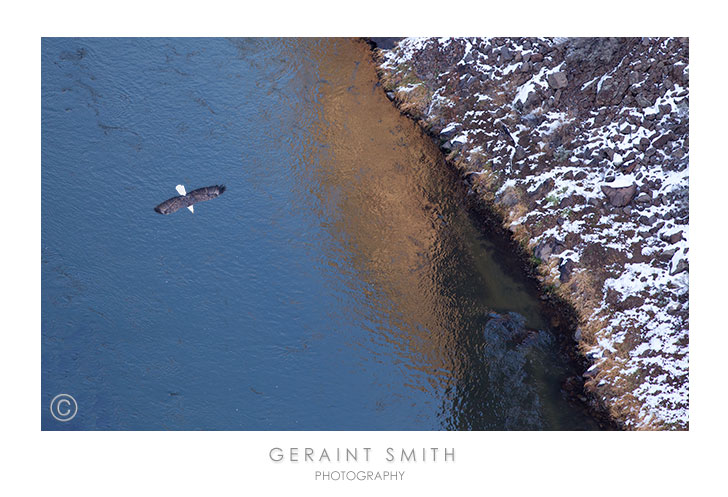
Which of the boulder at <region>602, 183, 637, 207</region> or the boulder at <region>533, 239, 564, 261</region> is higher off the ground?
the boulder at <region>602, 183, 637, 207</region>

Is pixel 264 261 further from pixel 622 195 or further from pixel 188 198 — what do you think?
pixel 622 195

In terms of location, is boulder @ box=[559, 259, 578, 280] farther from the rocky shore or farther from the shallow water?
the shallow water

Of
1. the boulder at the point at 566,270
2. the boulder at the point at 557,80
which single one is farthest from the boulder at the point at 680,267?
the boulder at the point at 557,80

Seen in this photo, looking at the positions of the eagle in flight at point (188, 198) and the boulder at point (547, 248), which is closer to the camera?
the boulder at point (547, 248)

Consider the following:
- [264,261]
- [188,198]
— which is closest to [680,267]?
[264,261]

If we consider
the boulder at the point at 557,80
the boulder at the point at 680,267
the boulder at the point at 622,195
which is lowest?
the boulder at the point at 680,267

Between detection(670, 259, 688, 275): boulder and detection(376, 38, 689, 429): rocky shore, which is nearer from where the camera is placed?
detection(376, 38, 689, 429): rocky shore

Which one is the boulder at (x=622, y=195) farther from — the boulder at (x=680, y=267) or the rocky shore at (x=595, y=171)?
the boulder at (x=680, y=267)

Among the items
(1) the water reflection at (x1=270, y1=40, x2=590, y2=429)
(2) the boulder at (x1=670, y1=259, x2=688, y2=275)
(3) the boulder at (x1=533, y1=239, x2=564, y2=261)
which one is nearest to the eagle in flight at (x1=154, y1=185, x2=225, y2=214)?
(1) the water reflection at (x1=270, y1=40, x2=590, y2=429)
